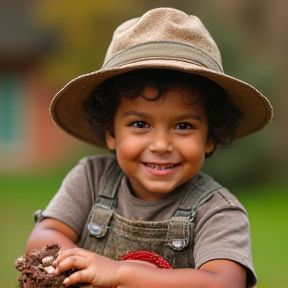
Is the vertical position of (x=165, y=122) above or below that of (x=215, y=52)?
below

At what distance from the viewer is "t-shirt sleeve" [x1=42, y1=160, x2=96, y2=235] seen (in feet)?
12.7

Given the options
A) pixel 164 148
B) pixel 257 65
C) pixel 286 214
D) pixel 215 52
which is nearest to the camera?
pixel 164 148

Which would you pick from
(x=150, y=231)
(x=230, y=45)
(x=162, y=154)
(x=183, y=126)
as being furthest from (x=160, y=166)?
(x=230, y=45)

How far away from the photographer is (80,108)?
3980 mm

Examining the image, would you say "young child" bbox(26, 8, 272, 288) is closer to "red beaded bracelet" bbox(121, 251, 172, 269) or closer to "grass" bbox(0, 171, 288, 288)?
"red beaded bracelet" bbox(121, 251, 172, 269)

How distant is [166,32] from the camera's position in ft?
11.8

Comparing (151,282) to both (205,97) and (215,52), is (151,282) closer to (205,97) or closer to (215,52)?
(205,97)

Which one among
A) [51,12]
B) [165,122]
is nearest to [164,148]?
[165,122]

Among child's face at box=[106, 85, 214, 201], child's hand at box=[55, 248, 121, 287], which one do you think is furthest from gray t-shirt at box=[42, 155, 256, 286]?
child's hand at box=[55, 248, 121, 287]

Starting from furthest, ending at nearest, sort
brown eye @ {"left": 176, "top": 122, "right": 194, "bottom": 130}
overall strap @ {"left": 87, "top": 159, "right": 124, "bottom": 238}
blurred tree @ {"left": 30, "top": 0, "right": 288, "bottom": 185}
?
blurred tree @ {"left": 30, "top": 0, "right": 288, "bottom": 185}
overall strap @ {"left": 87, "top": 159, "right": 124, "bottom": 238}
brown eye @ {"left": 176, "top": 122, "right": 194, "bottom": 130}

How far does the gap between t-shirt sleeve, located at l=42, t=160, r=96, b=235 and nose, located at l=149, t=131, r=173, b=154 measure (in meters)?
0.64

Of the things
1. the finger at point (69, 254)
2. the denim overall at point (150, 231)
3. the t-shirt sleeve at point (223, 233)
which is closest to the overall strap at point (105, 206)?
the denim overall at point (150, 231)

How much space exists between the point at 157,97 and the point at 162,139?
0.68 ft

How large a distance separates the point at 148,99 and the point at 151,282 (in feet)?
3.03
